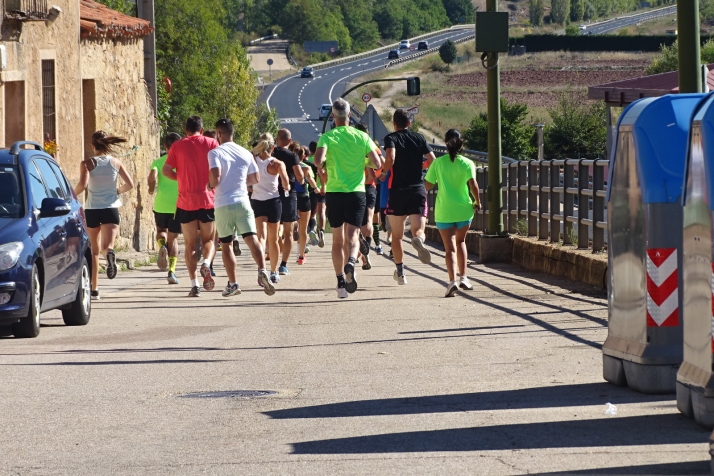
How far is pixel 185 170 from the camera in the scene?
15.1 meters

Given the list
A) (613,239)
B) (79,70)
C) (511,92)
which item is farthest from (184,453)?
(511,92)

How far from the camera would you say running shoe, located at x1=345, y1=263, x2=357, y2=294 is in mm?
14352

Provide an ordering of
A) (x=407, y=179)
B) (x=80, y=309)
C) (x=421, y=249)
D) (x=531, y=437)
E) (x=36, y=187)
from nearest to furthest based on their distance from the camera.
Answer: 1. (x=531, y=437)
2. (x=36, y=187)
3. (x=80, y=309)
4. (x=421, y=249)
5. (x=407, y=179)

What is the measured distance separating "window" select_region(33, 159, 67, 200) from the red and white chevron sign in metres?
6.40

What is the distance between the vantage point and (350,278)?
47.4 ft

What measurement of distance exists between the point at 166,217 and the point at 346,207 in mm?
3890

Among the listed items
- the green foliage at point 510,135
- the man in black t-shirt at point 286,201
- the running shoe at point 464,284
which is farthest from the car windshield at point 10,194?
the green foliage at point 510,135

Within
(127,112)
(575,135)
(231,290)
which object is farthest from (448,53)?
(231,290)

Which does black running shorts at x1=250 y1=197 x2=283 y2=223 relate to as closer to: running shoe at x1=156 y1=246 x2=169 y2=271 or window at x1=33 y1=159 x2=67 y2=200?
running shoe at x1=156 y1=246 x2=169 y2=271

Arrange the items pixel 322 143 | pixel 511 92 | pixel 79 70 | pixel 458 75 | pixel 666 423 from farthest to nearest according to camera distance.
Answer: pixel 458 75, pixel 511 92, pixel 79 70, pixel 322 143, pixel 666 423

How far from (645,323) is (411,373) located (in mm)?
1833

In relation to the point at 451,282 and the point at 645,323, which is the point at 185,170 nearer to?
the point at 451,282

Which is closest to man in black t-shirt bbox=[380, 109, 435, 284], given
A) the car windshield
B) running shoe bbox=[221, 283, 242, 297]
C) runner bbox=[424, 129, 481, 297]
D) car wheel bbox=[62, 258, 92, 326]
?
runner bbox=[424, 129, 481, 297]

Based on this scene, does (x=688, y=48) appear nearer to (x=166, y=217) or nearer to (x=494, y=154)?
(x=166, y=217)
